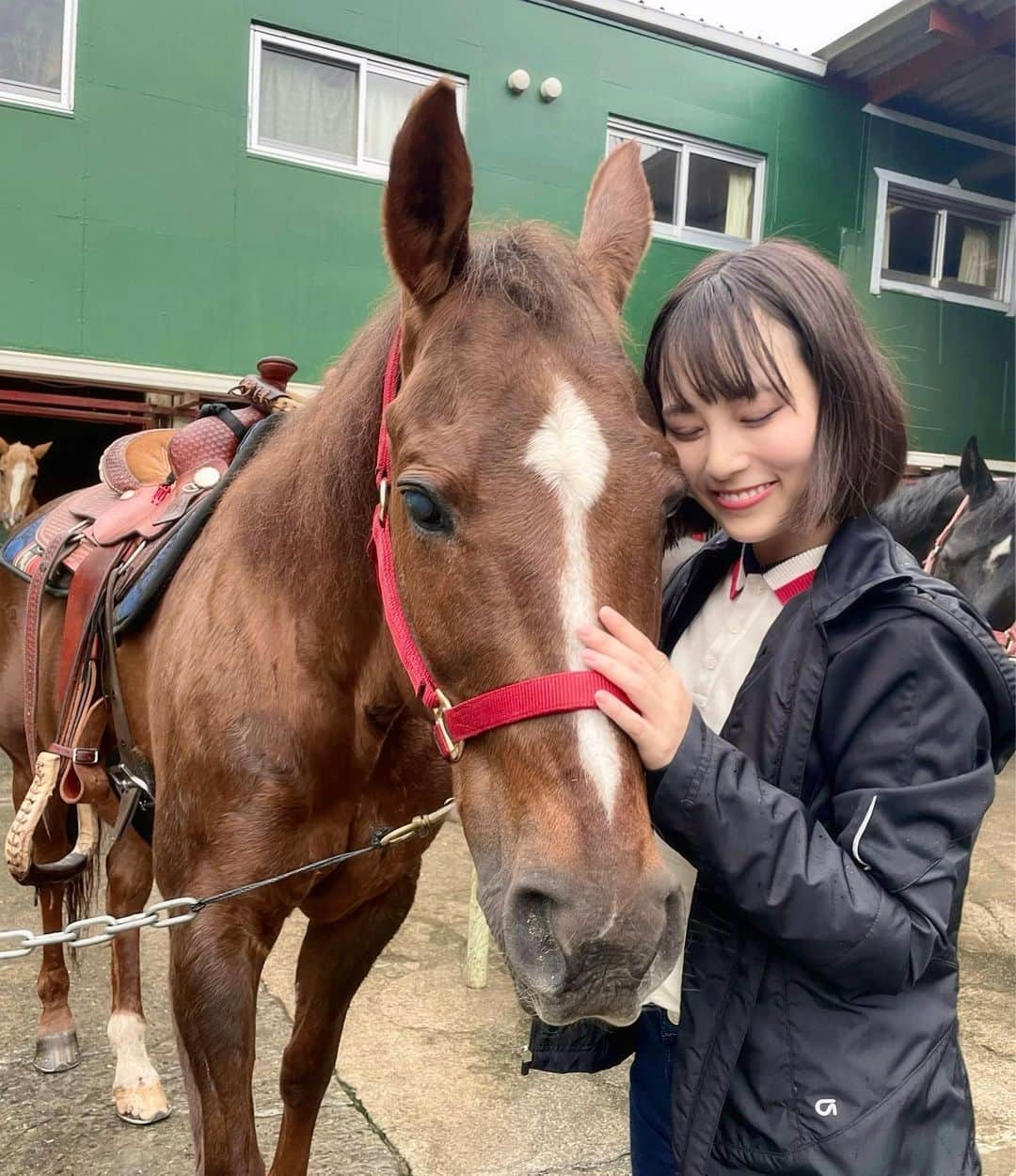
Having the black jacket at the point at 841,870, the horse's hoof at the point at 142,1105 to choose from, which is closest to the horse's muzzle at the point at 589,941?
the black jacket at the point at 841,870

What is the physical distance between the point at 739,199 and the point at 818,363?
813 cm

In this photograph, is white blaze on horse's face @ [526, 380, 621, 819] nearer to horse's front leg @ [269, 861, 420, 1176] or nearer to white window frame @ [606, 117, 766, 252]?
horse's front leg @ [269, 861, 420, 1176]

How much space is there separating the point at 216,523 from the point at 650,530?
1.19 metres

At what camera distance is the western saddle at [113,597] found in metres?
2.14

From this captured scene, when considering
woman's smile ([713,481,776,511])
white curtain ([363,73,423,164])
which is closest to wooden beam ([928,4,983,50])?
white curtain ([363,73,423,164])

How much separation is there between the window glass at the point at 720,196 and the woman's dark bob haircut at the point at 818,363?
767cm

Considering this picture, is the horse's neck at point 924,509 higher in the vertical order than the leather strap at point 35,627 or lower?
higher

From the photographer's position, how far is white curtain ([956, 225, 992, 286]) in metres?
9.52

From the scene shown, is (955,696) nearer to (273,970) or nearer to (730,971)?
(730,971)

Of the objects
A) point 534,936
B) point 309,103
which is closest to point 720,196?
point 309,103

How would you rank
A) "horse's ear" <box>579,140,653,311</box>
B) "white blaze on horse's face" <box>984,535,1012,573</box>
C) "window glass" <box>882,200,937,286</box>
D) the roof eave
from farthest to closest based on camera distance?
"window glass" <box>882,200,937,286</box>
the roof eave
"white blaze on horse's face" <box>984,535,1012,573</box>
"horse's ear" <box>579,140,653,311</box>

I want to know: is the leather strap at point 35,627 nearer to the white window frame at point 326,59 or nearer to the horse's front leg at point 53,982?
the horse's front leg at point 53,982

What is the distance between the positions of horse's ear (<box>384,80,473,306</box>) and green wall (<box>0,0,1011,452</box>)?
559 centimetres

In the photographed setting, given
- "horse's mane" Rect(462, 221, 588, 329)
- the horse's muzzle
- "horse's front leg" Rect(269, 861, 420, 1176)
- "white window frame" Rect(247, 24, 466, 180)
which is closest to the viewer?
the horse's muzzle
